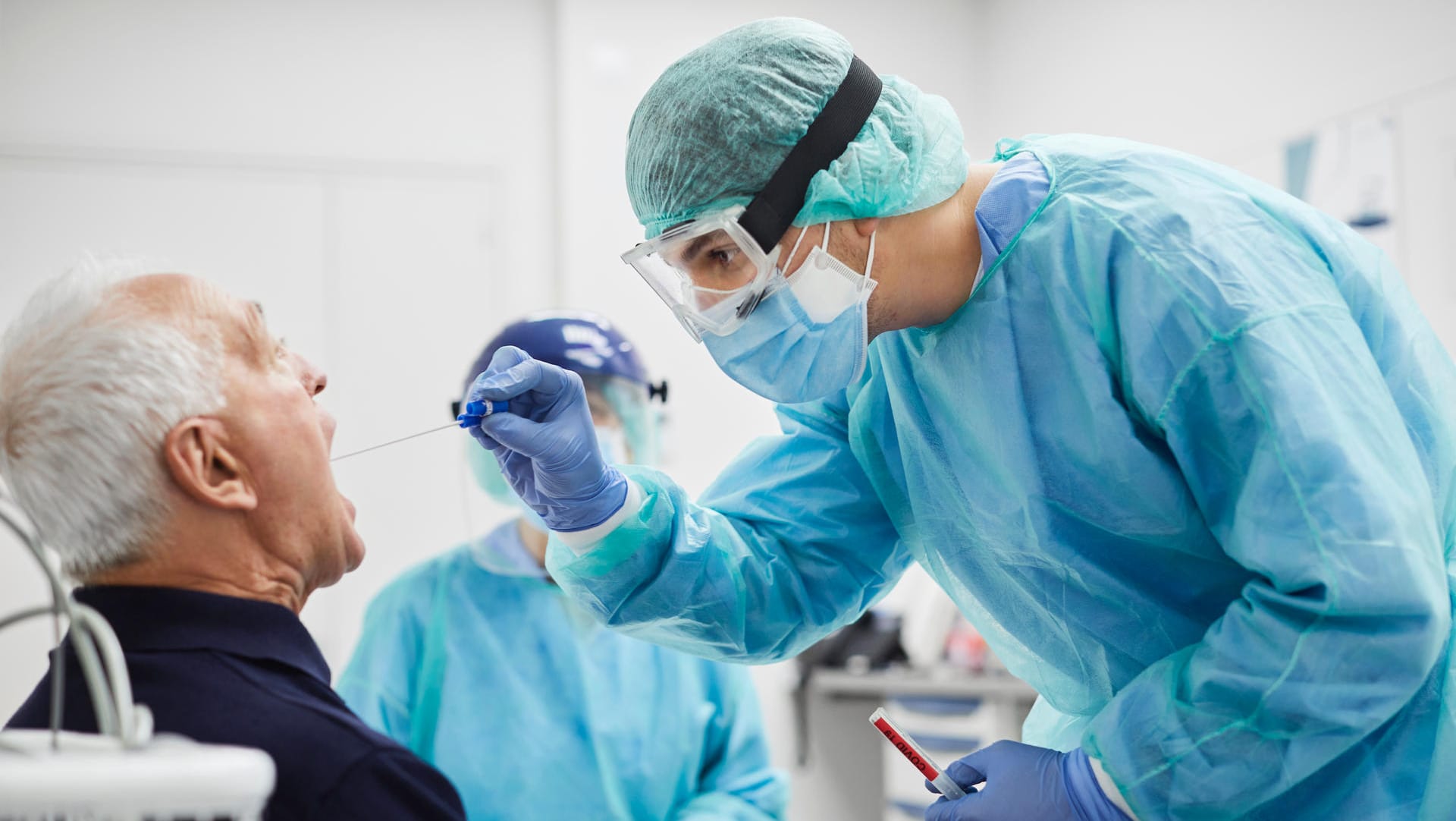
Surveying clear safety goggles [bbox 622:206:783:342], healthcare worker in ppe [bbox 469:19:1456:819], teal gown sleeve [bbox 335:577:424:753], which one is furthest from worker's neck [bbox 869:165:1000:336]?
teal gown sleeve [bbox 335:577:424:753]

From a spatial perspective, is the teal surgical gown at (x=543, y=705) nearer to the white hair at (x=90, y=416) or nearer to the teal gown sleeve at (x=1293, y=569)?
the white hair at (x=90, y=416)

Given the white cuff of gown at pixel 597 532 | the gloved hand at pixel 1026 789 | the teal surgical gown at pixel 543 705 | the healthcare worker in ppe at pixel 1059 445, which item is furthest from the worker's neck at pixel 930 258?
the teal surgical gown at pixel 543 705

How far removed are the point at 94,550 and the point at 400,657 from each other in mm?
911

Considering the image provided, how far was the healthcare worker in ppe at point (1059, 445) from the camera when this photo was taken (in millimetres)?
999

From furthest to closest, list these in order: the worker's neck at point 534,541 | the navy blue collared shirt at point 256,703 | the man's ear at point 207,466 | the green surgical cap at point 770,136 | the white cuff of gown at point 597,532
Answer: the worker's neck at point 534,541 → the white cuff of gown at point 597,532 → the green surgical cap at point 770,136 → the man's ear at point 207,466 → the navy blue collared shirt at point 256,703

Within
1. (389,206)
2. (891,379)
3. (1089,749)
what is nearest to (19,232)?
(389,206)

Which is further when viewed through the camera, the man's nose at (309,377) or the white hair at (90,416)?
the man's nose at (309,377)

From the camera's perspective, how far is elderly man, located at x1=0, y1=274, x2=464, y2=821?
0.97 meters

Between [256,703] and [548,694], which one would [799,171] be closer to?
[256,703]

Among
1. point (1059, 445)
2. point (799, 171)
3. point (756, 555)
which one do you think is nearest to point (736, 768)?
point (756, 555)

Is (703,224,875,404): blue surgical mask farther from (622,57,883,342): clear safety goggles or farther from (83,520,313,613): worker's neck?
(83,520,313,613): worker's neck

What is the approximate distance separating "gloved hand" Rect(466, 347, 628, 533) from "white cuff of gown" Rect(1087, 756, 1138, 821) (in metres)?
0.55

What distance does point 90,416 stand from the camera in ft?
3.34

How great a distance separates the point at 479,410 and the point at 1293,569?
0.79 m
